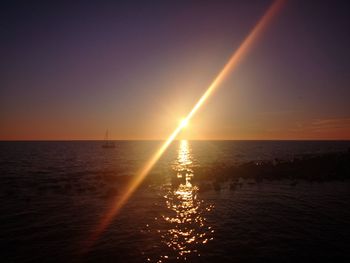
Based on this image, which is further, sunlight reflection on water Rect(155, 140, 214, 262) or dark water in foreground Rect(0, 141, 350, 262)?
sunlight reflection on water Rect(155, 140, 214, 262)

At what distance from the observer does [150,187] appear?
112ft

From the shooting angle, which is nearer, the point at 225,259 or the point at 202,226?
the point at 225,259

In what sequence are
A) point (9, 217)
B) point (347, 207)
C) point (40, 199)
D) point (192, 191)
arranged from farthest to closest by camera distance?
point (192, 191)
point (40, 199)
point (347, 207)
point (9, 217)

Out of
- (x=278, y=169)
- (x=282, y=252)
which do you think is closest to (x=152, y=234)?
Result: (x=282, y=252)

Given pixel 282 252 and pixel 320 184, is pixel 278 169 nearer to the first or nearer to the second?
pixel 320 184

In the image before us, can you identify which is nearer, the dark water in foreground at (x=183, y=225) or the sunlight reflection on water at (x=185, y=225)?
the dark water in foreground at (x=183, y=225)

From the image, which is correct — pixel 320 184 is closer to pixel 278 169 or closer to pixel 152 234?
pixel 278 169

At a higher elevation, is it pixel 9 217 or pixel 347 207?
pixel 347 207

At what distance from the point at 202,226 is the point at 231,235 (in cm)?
252

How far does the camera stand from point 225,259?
43.0 ft

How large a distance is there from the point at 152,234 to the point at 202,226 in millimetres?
Result: 3821

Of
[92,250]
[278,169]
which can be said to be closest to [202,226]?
[92,250]

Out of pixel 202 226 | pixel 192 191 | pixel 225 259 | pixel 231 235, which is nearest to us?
pixel 225 259

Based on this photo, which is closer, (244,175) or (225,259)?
(225,259)
